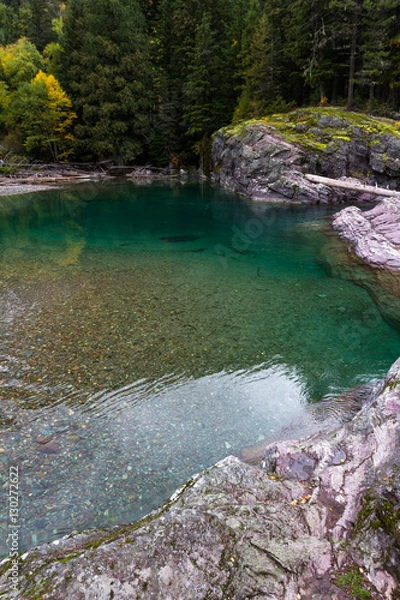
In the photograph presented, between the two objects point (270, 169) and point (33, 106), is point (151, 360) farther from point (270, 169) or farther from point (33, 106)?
point (33, 106)

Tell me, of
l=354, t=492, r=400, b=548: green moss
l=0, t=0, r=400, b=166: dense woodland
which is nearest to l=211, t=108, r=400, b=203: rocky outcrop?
l=0, t=0, r=400, b=166: dense woodland

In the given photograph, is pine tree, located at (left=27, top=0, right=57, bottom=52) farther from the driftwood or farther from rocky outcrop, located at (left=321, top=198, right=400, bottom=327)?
rocky outcrop, located at (left=321, top=198, right=400, bottom=327)

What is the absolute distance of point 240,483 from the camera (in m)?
4.01

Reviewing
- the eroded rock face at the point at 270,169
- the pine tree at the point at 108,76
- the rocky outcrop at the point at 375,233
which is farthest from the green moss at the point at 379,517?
the pine tree at the point at 108,76

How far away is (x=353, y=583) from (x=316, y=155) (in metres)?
30.7

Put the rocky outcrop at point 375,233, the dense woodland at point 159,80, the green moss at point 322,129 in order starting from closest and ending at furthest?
the rocky outcrop at point 375,233, the green moss at point 322,129, the dense woodland at point 159,80

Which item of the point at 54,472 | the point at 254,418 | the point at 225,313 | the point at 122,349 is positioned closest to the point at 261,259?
the point at 225,313

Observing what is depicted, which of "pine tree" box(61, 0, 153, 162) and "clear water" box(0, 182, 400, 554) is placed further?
"pine tree" box(61, 0, 153, 162)

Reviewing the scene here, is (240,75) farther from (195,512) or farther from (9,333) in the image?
(195,512)

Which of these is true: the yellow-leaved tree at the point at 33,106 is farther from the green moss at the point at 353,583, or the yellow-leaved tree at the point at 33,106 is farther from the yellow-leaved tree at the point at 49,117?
the green moss at the point at 353,583

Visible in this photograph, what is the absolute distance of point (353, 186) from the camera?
24.9 m

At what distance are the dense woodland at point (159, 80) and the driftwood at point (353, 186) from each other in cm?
1013

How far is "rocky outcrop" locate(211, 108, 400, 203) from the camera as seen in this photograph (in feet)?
90.3

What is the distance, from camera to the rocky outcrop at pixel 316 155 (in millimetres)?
27531
